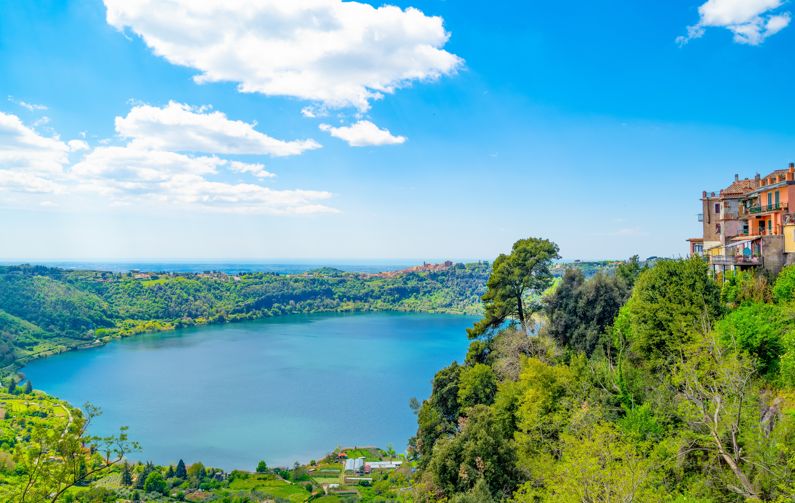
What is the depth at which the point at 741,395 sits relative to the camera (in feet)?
34.9

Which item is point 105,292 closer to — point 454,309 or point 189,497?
point 454,309

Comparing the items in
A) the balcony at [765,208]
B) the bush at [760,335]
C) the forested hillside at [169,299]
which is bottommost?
the forested hillside at [169,299]

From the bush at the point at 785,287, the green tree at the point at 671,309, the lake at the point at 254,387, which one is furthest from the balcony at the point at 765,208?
the lake at the point at 254,387

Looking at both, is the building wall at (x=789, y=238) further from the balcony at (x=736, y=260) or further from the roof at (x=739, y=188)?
the roof at (x=739, y=188)

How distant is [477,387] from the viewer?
19.9 meters

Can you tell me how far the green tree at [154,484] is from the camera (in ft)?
95.0

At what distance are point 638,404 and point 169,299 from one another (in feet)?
367

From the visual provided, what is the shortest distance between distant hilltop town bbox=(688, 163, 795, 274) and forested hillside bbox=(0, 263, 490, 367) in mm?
79617

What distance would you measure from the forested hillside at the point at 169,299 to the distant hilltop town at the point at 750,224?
7962cm

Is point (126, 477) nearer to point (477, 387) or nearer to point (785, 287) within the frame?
point (477, 387)

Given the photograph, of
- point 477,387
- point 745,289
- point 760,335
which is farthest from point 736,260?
point 477,387

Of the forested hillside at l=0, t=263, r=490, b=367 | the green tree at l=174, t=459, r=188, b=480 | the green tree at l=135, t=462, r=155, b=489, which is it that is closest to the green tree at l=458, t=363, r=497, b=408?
the green tree at l=174, t=459, r=188, b=480

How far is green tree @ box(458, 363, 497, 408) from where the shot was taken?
19812 mm

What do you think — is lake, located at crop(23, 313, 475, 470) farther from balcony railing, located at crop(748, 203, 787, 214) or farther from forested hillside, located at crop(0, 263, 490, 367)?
balcony railing, located at crop(748, 203, 787, 214)
